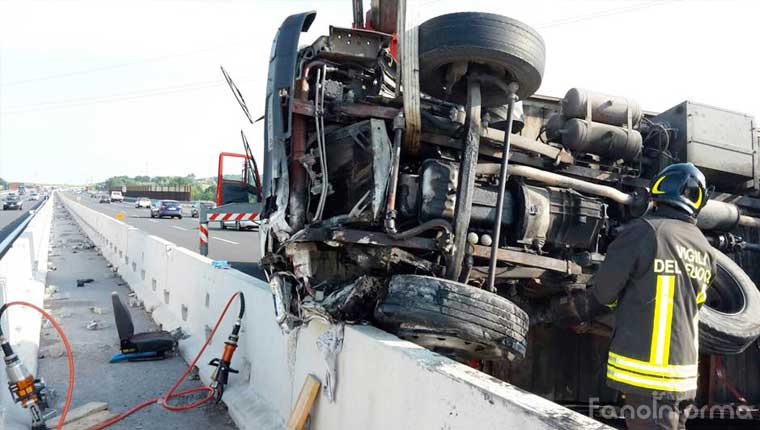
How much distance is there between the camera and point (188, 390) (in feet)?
15.0

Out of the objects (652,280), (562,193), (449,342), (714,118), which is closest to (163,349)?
(449,342)

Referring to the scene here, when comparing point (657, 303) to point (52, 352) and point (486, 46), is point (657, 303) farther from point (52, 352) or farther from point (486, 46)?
point (52, 352)

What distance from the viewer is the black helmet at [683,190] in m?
2.65

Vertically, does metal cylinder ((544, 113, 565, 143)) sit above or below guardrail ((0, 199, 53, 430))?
above

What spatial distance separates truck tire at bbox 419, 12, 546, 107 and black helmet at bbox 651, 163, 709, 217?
1.12 m

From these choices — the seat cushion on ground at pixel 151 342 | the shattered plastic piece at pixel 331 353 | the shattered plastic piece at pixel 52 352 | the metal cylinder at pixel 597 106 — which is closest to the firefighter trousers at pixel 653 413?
the shattered plastic piece at pixel 331 353

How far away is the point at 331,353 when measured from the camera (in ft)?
10.2

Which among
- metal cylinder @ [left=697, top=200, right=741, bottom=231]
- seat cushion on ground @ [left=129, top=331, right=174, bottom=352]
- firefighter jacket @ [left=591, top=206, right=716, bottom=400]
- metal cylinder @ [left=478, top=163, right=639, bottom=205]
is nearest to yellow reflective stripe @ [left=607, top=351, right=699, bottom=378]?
firefighter jacket @ [left=591, top=206, right=716, bottom=400]

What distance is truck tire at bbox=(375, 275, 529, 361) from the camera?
9.33 ft

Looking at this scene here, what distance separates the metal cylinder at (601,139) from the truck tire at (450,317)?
64.0 inches

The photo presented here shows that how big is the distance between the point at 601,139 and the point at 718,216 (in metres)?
1.15

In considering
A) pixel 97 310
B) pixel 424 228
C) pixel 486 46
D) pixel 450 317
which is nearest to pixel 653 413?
pixel 450 317

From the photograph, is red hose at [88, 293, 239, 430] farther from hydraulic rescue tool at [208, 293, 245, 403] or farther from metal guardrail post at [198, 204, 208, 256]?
metal guardrail post at [198, 204, 208, 256]

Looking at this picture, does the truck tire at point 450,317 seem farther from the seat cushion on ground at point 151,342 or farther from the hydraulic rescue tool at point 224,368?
the seat cushion on ground at point 151,342
